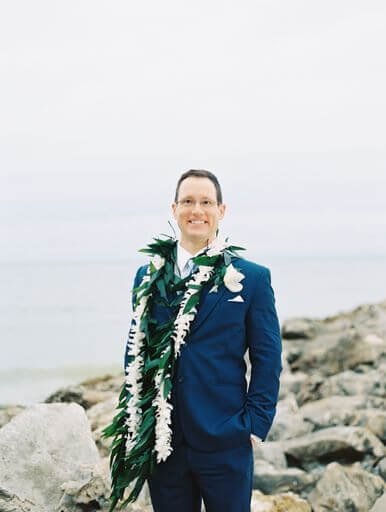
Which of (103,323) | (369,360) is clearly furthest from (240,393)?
(103,323)

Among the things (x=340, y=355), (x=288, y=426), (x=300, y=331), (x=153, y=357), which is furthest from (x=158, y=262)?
(x=300, y=331)

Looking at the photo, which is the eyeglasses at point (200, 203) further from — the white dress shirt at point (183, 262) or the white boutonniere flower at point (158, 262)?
the white boutonniere flower at point (158, 262)

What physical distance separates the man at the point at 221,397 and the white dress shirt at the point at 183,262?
210mm

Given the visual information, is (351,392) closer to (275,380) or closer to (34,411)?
(34,411)

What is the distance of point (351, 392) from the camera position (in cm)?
962

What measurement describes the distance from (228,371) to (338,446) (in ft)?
11.8

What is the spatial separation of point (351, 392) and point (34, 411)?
6.08 meters

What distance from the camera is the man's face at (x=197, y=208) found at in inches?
135

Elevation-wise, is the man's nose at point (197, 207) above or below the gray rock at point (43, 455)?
above

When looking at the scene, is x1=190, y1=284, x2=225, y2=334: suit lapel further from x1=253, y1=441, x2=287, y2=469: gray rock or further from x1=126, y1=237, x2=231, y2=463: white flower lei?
x1=253, y1=441, x2=287, y2=469: gray rock

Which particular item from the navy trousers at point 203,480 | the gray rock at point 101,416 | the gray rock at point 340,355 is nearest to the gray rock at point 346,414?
the gray rock at point 101,416

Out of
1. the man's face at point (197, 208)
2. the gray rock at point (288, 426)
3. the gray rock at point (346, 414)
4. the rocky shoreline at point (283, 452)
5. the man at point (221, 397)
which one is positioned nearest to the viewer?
the man at point (221, 397)

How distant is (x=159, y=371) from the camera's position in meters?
3.37

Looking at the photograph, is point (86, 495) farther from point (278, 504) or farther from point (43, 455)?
point (278, 504)
